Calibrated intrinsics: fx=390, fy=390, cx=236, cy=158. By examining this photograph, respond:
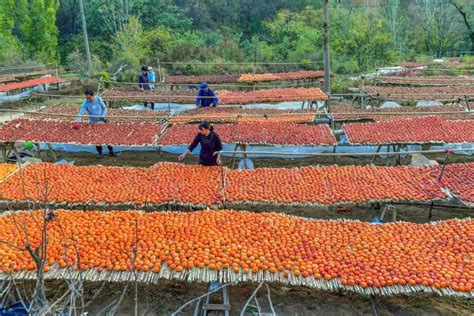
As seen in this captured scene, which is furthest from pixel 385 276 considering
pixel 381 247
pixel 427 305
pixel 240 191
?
pixel 240 191

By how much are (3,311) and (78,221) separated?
135cm

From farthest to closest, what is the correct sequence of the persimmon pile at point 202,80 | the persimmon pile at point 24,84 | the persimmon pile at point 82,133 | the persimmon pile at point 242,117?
1. the persimmon pile at point 202,80
2. the persimmon pile at point 24,84
3. the persimmon pile at point 242,117
4. the persimmon pile at point 82,133

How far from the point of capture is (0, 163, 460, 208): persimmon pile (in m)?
5.72

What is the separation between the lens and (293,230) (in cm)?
487

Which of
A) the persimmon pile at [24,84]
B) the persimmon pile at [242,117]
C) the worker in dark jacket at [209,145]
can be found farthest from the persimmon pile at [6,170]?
the persimmon pile at [24,84]

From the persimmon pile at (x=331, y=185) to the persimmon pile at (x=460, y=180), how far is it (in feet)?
0.64

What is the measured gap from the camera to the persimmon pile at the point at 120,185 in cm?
576

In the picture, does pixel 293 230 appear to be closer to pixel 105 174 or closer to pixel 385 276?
pixel 385 276

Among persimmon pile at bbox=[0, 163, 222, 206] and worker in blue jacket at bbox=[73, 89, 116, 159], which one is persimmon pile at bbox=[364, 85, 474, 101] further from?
worker in blue jacket at bbox=[73, 89, 116, 159]

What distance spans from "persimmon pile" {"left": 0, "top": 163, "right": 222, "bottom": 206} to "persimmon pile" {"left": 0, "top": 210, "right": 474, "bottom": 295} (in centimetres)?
51

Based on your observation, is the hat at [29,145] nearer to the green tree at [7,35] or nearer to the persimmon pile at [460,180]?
the persimmon pile at [460,180]

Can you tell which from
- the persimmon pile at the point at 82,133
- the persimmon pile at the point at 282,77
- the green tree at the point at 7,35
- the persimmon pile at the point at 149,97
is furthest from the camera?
the green tree at the point at 7,35

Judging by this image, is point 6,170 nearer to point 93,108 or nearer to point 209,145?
point 93,108

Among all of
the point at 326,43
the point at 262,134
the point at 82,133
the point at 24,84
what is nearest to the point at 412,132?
the point at 262,134
